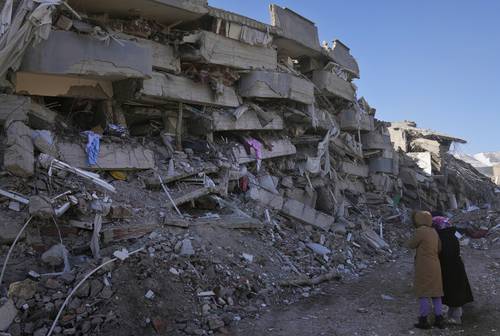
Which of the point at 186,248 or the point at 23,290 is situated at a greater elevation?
the point at 186,248

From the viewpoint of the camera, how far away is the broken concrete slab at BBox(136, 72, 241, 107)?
843 cm

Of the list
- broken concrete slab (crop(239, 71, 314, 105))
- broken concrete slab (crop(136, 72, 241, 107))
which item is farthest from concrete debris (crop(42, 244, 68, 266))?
broken concrete slab (crop(239, 71, 314, 105))

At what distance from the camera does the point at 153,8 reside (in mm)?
8414

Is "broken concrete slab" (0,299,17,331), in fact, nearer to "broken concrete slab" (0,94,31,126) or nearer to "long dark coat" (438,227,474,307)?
"broken concrete slab" (0,94,31,126)

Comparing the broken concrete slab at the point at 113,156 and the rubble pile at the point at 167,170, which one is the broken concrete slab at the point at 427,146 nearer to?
the rubble pile at the point at 167,170

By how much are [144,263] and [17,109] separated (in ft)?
9.76

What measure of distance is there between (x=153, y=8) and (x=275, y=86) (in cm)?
343

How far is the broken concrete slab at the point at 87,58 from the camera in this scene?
6.79 metres

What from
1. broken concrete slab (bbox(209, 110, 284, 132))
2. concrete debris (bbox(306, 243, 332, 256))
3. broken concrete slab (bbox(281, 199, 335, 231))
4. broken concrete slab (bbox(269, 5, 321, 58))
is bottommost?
concrete debris (bbox(306, 243, 332, 256))

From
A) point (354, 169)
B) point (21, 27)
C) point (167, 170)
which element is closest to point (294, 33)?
point (354, 169)

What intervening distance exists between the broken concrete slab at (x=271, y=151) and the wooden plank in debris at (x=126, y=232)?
3657mm

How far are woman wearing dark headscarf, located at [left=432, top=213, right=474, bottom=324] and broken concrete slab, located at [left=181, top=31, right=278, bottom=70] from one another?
562 cm

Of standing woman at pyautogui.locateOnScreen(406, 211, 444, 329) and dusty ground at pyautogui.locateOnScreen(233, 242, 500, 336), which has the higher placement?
standing woman at pyautogui.locateOnScreen(406, 211, 444, 329)

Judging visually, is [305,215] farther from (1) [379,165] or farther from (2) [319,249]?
(1) [379,165]
